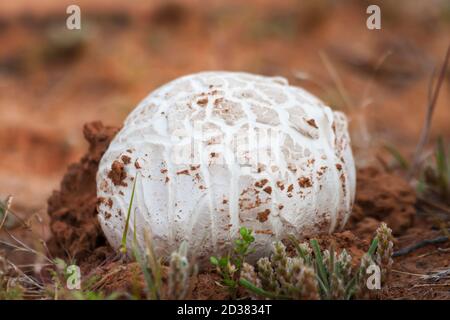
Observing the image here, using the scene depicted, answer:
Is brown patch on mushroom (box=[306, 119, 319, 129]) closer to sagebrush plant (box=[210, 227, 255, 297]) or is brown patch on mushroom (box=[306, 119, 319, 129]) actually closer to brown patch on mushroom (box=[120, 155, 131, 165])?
sagebrush plant (box=[210, 227, 255, 297])

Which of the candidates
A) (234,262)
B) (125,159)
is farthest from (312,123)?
(125,159)

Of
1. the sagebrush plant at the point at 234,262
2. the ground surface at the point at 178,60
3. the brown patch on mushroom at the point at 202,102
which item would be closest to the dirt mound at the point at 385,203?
the ground surface at the point at 178,60

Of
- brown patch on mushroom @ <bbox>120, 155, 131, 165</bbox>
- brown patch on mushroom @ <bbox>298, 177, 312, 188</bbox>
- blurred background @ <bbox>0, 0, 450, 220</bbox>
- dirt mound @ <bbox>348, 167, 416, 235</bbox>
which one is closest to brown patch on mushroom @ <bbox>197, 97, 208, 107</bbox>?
brown patch on mushroom @ <bbox>120, 155, 131, 165</bbox>

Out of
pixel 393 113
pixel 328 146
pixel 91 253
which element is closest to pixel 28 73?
pixel 393 113

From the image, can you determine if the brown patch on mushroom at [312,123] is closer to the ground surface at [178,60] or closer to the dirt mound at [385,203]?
the dirt mound at [385,203]

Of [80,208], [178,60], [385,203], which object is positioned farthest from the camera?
[178,60]

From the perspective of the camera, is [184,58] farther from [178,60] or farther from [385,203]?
[385,203]
